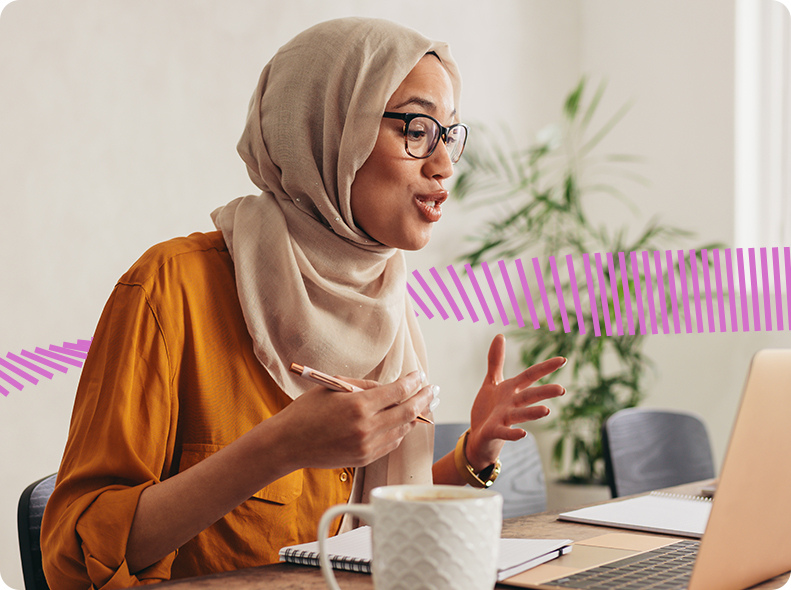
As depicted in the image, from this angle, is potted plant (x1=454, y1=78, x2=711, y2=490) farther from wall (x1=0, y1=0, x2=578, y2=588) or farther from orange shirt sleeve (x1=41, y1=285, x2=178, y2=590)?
orange shirt sleeve (x1=41, y1=285, x2=178, y2=590)

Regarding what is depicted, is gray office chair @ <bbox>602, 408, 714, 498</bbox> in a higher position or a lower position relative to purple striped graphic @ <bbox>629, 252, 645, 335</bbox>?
lower

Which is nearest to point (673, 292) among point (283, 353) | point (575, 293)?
point (575, 293)

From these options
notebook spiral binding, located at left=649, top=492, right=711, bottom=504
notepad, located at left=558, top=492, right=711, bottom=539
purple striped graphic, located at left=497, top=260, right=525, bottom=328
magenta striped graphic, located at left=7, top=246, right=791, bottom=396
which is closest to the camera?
notepad, located at left=558, top=492, right=711, bottom=539

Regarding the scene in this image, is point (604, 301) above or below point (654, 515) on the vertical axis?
below

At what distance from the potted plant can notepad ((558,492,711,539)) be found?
1720mm

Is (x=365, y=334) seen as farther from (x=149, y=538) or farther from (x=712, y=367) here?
(x=712, y=367)

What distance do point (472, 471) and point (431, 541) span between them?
71 centimetres

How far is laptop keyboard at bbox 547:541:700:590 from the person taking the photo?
675mm

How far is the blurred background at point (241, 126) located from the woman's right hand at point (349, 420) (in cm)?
130

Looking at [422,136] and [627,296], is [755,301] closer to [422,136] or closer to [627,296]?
[627,296]

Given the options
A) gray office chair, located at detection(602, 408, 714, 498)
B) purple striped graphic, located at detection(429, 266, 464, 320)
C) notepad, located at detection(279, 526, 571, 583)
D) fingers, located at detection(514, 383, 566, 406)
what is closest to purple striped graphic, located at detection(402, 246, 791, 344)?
purple striped graphic, located at detection(429, 266, 464, 320)

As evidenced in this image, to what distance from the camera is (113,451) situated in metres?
0.88

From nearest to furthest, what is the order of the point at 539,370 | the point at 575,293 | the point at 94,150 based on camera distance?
the point at 539,370
the point at 94,150
the point at 575,293

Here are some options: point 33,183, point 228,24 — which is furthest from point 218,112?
point 33,183
